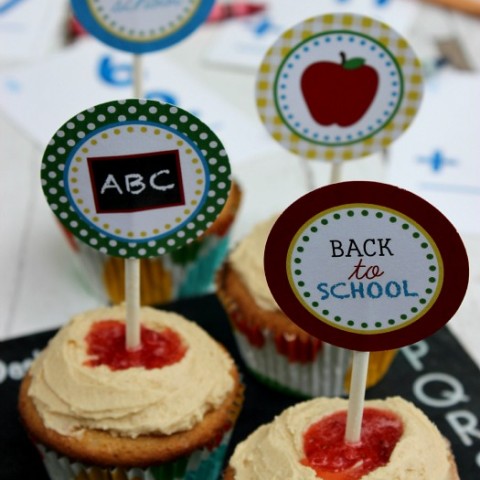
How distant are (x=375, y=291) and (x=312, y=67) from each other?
72cm

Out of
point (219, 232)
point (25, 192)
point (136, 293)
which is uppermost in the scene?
point (136, 293)

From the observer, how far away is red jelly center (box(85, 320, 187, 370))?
6.06ft

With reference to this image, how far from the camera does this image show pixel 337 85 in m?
2.05

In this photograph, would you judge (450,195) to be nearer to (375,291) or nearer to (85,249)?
(85,249)

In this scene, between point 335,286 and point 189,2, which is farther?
point 189,2

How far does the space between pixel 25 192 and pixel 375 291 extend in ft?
5.51

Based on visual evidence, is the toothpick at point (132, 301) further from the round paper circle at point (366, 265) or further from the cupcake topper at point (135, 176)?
the round paper circle at point (366, 265)

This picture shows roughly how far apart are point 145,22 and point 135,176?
0.70 meters

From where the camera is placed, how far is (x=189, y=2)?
2.22 meters

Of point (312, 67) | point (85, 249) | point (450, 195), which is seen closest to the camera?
point (312, 67)

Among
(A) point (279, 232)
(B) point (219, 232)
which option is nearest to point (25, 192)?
(B) point (219, 232)

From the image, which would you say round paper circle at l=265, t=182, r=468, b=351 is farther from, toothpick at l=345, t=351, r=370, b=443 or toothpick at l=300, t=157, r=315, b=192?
toothpick at l=300, t=157, r=315, b=192

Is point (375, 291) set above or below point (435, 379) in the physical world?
above

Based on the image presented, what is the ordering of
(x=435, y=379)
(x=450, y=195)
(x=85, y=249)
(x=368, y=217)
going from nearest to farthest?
(x=368, y=217) → (x=435, y=379) → (x=85, y=249) → (x=450, y=195)
